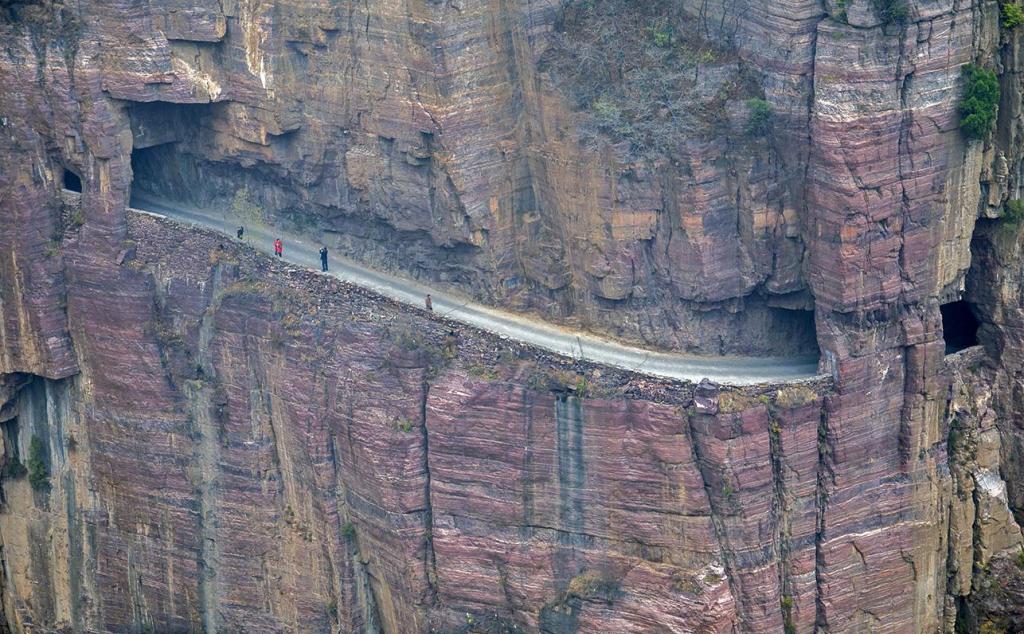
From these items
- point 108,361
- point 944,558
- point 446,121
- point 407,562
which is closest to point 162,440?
point 108,361

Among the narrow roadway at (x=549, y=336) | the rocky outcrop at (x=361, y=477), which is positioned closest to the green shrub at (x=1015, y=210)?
the narrow roadway at (x=549, y=336)

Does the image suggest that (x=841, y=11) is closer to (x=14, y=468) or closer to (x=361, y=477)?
(x=361, y=477)

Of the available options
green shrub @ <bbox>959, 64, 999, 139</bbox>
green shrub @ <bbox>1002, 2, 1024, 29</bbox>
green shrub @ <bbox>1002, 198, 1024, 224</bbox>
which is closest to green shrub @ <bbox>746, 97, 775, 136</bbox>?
green shrub @ <bbox>959, 64, 999, 139</bbox>

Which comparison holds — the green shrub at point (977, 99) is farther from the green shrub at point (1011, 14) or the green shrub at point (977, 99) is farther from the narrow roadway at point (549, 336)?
the narrow roadway at point (549, 336)

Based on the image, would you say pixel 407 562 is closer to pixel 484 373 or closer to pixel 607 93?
pixel 484 373

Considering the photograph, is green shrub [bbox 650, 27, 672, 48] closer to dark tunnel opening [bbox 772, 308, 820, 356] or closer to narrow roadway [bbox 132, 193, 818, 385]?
dark tunnel opening [bbox 772, 308, 820, 356]
